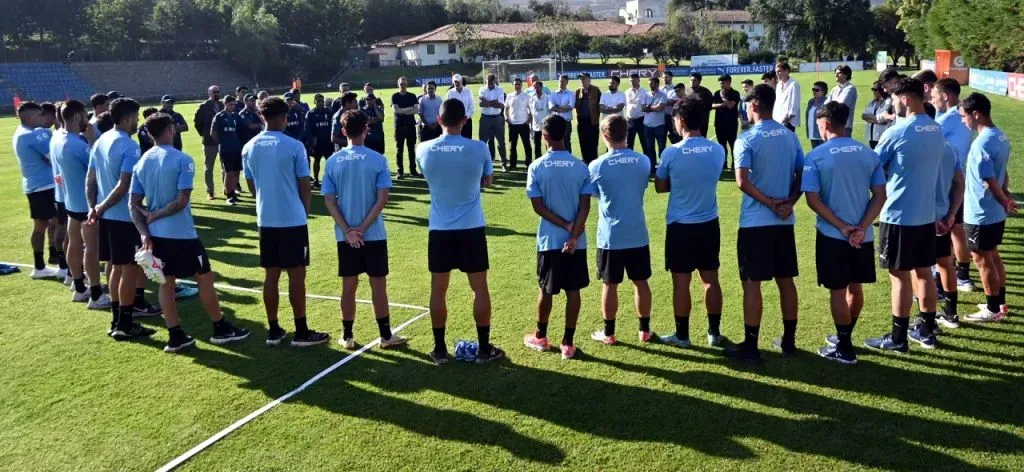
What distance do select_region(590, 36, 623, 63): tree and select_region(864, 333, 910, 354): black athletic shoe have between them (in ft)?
248

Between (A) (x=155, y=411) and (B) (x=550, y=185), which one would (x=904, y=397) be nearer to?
(B) (x=550, y=185)

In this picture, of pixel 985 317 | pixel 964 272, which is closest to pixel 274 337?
pixel 985 317

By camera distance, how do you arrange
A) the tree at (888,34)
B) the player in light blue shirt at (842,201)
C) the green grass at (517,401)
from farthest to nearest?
1. the tree at (888,34)
2. the player in light blue shirt at (842,201)
3. the green grass at (517,401)

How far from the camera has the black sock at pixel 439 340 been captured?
5.77 m

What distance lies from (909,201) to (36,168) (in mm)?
9077

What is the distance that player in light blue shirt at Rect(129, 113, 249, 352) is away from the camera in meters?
5.84

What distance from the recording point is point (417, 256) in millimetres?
9219

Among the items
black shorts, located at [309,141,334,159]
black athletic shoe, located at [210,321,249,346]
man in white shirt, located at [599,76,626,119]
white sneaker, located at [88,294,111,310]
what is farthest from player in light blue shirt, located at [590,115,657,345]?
black shorts, located at [309,141,334,159]

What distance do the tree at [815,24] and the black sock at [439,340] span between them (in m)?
83.0

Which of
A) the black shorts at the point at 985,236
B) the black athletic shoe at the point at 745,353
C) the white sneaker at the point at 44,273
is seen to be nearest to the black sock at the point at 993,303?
the black shorts at the point at 985,236

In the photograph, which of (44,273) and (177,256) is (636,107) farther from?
(44,273)

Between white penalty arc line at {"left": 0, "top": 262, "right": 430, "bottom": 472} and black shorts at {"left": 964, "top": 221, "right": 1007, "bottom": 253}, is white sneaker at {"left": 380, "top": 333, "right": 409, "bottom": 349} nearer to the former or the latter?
white penalty arc line at {"left": 0, "top": 262, "right": 430, "bottom": 472}

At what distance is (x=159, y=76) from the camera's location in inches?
2662

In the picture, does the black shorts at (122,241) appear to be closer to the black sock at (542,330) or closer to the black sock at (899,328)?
the black sock at (542,330)
